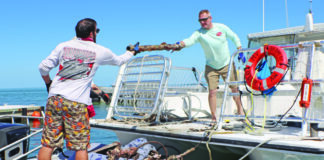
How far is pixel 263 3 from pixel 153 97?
13.9 ft

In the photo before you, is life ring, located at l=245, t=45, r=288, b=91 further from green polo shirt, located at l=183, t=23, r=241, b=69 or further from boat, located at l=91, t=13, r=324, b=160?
green polo shirt, located at l=183, t=23, r=241, b=69

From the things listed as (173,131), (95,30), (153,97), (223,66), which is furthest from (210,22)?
(95,30)

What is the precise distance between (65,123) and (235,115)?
2.17 m

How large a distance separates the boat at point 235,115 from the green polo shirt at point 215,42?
24 cm

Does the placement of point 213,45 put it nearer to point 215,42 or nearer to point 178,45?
point 215,42

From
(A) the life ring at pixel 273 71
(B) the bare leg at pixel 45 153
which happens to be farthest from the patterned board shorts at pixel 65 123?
(A) the life ring at pixel 273 71

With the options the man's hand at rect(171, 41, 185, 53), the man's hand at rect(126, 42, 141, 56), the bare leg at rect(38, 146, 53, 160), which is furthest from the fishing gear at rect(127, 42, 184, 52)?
the bare leg at rect(38, 146, 53, 160)

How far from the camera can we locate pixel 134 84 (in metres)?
5.59

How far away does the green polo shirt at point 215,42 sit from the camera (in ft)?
17.0

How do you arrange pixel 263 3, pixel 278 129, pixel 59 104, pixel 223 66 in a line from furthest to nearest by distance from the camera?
1. pixel 263 3
2. pixel 223 66
3. pixel 278 129
4. pixel 59 104

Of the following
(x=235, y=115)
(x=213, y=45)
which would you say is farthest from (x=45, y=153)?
(x=213, y=45)

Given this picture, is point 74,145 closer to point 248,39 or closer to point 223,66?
point 223,66

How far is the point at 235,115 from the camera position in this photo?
13.3 ft

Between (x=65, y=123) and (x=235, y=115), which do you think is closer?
(x=65, y=123)
